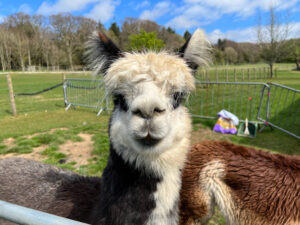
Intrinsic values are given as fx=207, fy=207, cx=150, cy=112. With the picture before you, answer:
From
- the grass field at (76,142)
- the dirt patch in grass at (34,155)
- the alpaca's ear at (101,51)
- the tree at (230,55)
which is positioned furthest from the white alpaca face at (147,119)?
the tree at (230,55)

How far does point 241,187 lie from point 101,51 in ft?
6.04

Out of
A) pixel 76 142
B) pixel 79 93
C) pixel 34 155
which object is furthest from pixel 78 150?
pixel 79 93

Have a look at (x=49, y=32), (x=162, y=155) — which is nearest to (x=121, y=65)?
(x=162, y=155)

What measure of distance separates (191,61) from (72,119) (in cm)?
830

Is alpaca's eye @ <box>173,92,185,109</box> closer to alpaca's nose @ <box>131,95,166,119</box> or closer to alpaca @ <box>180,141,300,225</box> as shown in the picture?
alpaca's nose @ <box>131,95,166,119</box>

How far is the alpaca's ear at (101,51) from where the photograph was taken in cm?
169

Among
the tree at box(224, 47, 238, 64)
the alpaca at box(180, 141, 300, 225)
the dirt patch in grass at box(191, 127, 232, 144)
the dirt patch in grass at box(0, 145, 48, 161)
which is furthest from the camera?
the tree at box(224, 47, 238, 64)

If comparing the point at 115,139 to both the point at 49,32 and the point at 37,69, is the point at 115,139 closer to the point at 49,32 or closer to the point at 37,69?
the point at 37,69

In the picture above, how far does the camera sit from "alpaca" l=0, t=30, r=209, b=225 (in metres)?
1.40

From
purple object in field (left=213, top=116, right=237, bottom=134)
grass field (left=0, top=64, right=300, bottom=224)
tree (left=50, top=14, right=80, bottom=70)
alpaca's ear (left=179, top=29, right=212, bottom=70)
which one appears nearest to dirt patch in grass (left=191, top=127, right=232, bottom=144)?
grass field (left=0, top=64, right=300, bottom=224)

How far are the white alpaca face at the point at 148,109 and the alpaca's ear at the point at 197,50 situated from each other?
0.20m

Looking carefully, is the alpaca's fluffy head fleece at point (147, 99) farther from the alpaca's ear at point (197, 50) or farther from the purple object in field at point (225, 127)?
the purple object in field at point (225, 127)

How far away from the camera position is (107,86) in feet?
5.32

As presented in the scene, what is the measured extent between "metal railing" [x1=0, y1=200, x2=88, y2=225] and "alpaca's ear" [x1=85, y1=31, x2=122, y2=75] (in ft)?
4.11
